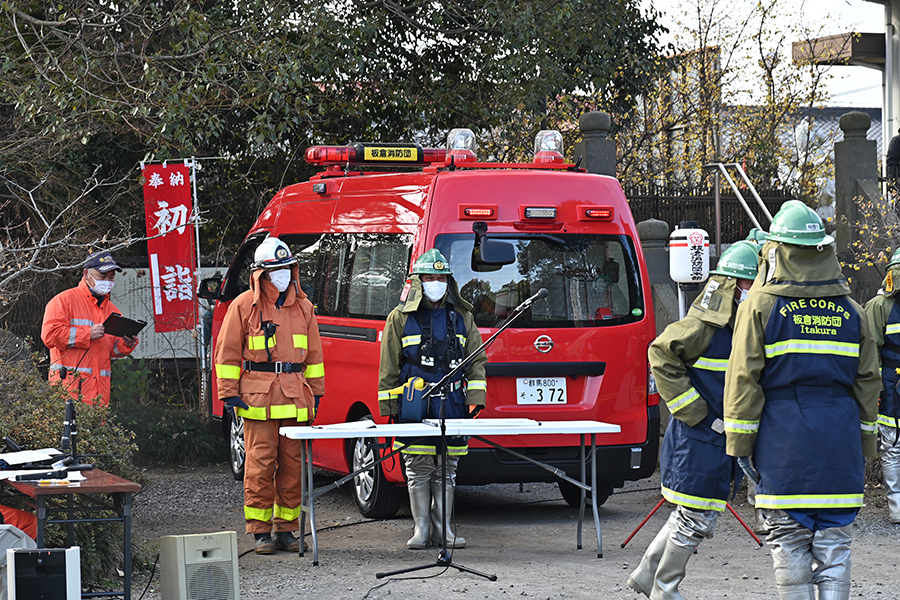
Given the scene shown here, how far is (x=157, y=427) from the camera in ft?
38.7

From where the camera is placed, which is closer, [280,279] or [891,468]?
[280,279]

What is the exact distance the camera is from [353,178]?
893 centimetres

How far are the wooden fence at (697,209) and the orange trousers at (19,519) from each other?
868 centimetres

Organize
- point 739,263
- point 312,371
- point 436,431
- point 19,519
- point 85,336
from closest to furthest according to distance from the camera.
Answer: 1. point 739,263
2. point 19,519
3. point 436,431
4. point 312,371
5. point 85,336

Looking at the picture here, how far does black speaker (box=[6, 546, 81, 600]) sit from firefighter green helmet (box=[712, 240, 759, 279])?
3328 mm

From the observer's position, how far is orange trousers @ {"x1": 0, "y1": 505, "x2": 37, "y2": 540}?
602cm

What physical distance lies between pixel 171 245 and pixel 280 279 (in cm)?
584

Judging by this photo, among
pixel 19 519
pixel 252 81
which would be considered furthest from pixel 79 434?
pixel 252 81

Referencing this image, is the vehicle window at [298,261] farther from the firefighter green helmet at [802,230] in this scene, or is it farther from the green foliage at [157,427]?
the firefighter green helmet at [802,230]

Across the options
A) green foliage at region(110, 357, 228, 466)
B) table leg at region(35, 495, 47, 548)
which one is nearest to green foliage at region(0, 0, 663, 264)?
green foliage at region(110, 357, 228, 466)

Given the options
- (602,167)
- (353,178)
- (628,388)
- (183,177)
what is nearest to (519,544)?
(628,388)

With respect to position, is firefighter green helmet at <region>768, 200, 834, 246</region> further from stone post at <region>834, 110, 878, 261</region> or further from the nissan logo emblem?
stone post at <region>834, 110, 878, 261</region>

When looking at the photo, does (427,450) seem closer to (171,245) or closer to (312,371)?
(312,371)

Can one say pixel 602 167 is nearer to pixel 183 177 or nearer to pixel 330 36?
pixel 330 36
